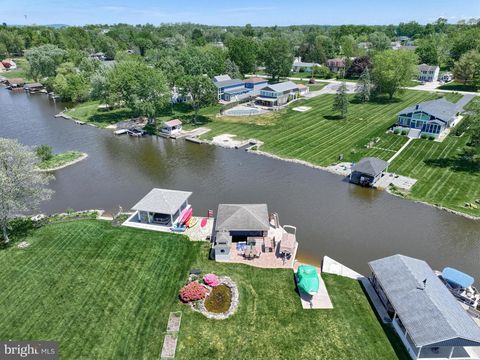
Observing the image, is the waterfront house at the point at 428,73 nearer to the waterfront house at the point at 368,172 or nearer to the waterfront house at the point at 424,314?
the waterfront house at the point at 368,172

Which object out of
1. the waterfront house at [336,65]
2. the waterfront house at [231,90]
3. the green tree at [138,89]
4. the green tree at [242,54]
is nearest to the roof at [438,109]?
the waterfront house at [231,90]

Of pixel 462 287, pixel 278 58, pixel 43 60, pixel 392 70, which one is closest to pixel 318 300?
pixel 462 287

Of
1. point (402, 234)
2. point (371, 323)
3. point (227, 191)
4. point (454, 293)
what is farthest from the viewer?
point (227, 191)

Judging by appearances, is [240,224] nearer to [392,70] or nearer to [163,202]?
[163,202]

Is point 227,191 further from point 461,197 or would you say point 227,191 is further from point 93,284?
point 461,197

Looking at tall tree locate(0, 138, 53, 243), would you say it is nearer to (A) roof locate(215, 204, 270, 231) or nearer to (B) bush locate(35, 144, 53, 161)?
(A) roof locate(215, 204, 270, 231)

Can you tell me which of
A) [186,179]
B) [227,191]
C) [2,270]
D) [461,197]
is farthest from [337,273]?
[2,270]
